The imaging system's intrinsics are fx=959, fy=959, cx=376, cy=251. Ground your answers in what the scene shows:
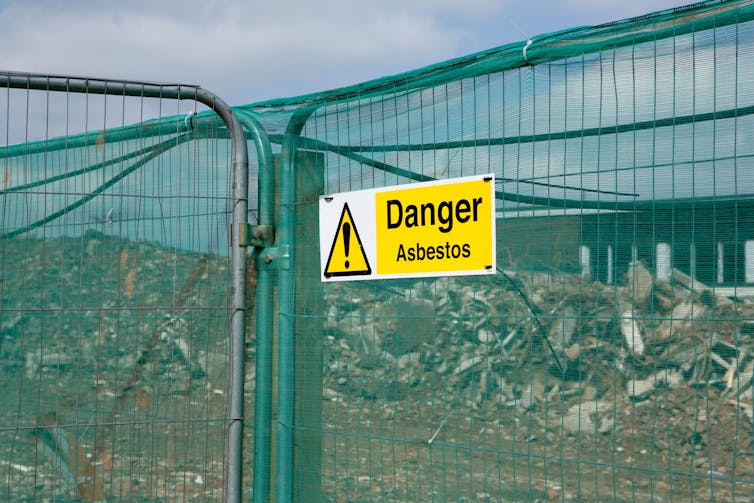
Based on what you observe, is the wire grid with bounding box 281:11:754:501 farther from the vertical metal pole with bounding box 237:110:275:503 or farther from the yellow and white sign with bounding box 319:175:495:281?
the vertical metal pole with bounding box 237:110:275:503

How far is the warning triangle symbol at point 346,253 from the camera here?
4137mm

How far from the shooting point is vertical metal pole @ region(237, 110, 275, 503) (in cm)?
452

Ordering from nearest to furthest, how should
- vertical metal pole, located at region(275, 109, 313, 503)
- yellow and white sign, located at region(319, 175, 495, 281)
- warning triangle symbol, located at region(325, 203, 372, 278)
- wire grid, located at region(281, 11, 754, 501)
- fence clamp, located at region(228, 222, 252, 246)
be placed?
1. wire grid, located at region(281, 11, 754, 501)
2. yellow and white sign, located at region(319, 175, 495, 281)
3. warning triangle symbol, located at region(325, 203, 372, 278)
4. vertical metal pole, located at region(275, 109, 313, 503)
5. fence clamp, located at region(228, 222, 252, 246)

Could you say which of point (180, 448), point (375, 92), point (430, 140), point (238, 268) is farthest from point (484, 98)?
point (180, 448)

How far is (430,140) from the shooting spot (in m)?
3.93

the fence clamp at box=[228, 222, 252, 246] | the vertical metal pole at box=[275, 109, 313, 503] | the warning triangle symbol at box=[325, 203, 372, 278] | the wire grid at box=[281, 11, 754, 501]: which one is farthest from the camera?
the fence clamp at box=[228, 222, 252, 246]

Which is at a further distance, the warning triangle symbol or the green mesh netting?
the warning triangle symbol

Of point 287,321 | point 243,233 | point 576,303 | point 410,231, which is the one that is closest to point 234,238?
point 243,233

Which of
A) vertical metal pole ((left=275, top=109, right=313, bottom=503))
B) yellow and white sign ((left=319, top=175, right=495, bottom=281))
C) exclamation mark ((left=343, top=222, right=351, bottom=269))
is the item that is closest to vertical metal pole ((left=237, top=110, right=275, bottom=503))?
vertical metal pole ((left=275, top=109, right=313, bottom=503))

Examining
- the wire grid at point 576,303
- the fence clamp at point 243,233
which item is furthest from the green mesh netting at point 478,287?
the fence clamp at point 243,233

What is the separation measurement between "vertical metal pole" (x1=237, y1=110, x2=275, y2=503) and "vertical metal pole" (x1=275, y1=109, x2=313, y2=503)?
0.21ft

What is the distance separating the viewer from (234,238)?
4.57 m

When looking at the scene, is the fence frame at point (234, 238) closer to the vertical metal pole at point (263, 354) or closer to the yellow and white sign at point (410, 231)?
the vertical metal pole at point (263, 354)

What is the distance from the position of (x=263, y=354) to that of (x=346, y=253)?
2.31 ft
